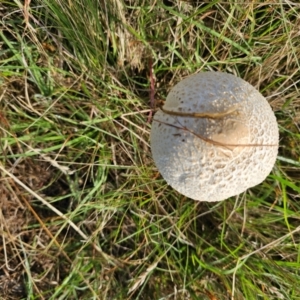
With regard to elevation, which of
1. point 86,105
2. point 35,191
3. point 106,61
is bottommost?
point 35,191

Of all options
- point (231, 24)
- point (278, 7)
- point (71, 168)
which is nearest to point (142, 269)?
point (71, 168)

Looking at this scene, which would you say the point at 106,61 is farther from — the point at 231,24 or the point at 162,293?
the point at 162,293

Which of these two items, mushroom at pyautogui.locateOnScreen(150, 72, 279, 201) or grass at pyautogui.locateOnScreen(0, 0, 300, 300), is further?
grass at pyautogui.locateOnScreen(0, 0, 300, 300)

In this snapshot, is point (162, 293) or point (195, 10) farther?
point (162, 293)

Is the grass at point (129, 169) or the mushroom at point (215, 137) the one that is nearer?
the mushroom at point (215, 137)
